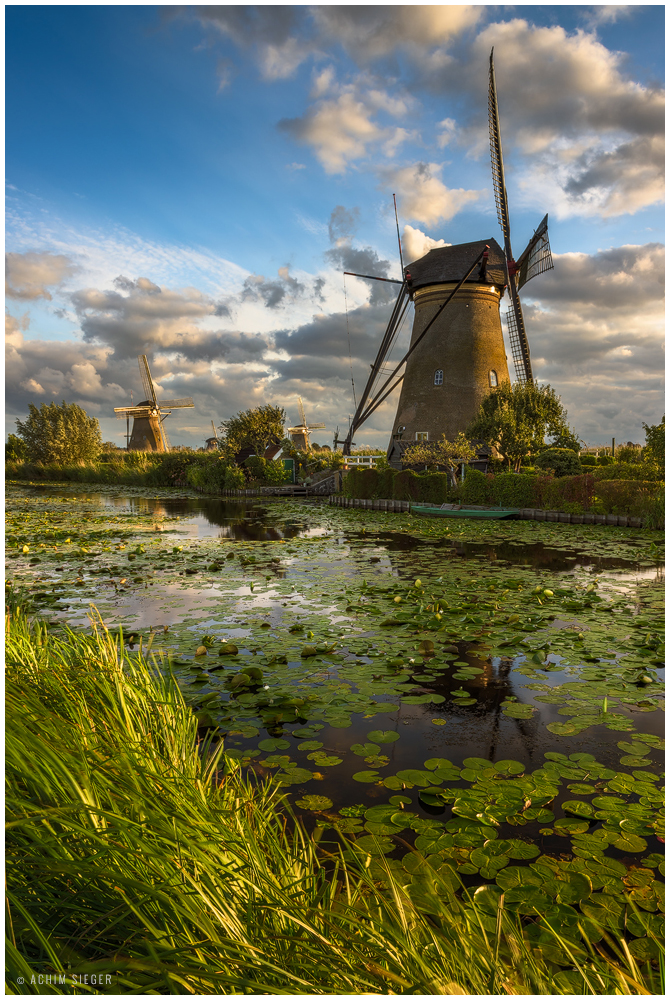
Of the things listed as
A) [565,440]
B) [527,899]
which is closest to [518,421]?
[565,440]

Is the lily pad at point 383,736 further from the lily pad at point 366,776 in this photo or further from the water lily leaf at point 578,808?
the water lily leaf at point 578,808

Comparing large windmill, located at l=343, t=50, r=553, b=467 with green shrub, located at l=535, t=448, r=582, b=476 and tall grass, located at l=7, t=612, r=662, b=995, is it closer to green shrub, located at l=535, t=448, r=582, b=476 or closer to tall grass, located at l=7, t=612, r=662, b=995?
green shrub, located at l=535, t=448, r=582, b=476

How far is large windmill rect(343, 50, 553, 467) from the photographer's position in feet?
77.5

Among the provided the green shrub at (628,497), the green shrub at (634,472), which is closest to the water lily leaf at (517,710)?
the green shrub at (628,497)

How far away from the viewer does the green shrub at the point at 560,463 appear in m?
17.8

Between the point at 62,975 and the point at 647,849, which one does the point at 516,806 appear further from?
the point at 62,975

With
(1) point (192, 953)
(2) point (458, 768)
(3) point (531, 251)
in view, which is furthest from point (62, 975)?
(3) point (531, 251)

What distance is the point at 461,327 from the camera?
78.2ft

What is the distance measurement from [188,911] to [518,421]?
21.8 meters

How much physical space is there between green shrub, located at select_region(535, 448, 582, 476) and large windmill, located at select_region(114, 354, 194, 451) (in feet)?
131

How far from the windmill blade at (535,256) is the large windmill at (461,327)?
4cm

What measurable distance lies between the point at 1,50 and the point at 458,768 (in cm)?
346

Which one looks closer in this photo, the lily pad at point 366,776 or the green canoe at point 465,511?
the lily pad at point 366,776

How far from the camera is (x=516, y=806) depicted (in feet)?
7.83
